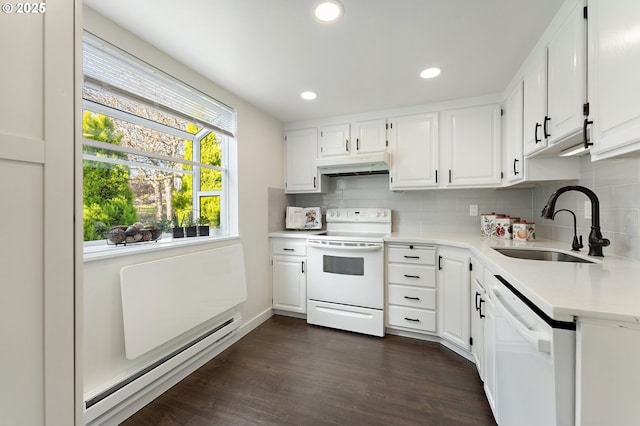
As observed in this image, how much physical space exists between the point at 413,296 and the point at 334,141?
6.03 feet

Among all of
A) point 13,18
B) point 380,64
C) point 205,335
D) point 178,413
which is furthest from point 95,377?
point 380,64

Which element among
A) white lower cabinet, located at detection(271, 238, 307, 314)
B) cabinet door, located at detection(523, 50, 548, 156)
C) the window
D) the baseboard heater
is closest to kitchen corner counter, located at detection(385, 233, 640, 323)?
cabinet door, located at detection(523, 50, 548, 156)

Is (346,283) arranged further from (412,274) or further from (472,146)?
(472,146)

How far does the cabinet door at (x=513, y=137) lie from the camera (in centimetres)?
199

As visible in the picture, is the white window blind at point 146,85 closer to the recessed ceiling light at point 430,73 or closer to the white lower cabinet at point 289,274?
the white lower cabinet at point 289,274

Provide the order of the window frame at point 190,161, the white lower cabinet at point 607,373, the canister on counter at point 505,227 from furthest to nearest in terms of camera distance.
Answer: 1. the canister on counter at point 505,227
2. the window frame at point 190,161
3. the white lower cabinet at point 607,373

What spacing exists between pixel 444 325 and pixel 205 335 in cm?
198

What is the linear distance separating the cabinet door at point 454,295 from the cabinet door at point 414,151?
0.79 meters

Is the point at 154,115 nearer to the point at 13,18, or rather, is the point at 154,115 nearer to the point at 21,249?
the point at 13,18

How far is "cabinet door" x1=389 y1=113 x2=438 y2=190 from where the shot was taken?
2648mm

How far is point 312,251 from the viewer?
2.75 m

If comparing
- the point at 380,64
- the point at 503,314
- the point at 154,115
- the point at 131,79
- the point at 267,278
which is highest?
the point at 380,64

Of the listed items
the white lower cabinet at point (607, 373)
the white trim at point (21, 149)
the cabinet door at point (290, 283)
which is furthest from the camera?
the cabinet door at point (290, 283)

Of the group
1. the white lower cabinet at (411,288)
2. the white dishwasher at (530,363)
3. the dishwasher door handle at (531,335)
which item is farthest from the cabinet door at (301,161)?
the dishwasher door handle at (531,335)
